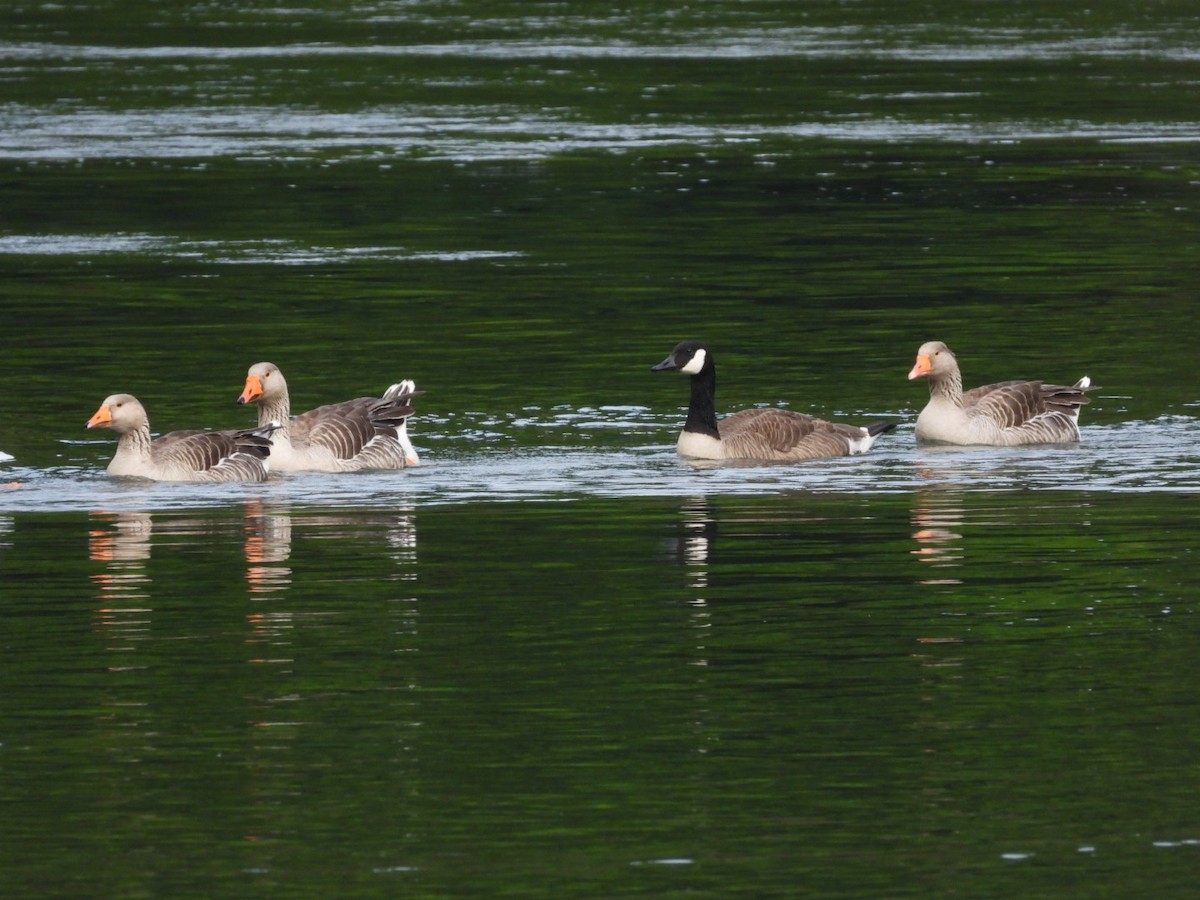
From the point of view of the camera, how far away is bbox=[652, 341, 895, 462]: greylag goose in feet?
72.5

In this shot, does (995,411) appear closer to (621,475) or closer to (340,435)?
(621,475)

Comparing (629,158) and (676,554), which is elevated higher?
(629,158)

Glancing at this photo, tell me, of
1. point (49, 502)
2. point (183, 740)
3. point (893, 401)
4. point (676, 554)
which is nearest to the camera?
point (183, 740)

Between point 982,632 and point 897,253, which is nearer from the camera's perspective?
point 982,632

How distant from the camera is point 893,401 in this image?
25.2m

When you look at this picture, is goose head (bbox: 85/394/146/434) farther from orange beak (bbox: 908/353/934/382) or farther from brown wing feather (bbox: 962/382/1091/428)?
brown wing feather (bbox: 962/382/1091/428)

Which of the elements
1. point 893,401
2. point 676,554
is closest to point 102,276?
point 893,401

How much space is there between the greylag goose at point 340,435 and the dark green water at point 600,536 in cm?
36

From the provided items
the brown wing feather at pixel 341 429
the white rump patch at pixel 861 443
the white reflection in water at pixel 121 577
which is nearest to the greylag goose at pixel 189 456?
the brown wing feather at pixel 341 429

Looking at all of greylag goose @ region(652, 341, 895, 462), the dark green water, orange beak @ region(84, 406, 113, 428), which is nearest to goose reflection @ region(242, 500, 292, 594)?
the dark green water

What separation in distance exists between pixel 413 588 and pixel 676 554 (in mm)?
1977

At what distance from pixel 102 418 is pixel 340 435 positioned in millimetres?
2075

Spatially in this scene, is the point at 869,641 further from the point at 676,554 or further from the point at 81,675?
the point at 81,675

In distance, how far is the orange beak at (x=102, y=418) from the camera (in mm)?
20656
